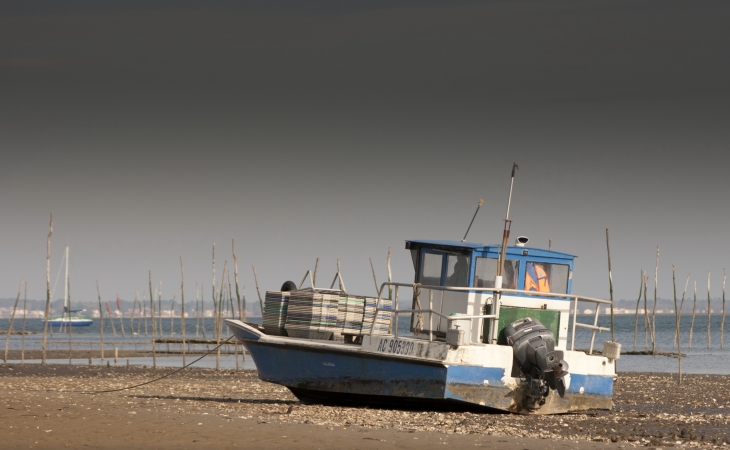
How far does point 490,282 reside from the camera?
703 inches

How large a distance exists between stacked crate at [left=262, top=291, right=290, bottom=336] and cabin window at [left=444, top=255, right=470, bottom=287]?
3.67 m

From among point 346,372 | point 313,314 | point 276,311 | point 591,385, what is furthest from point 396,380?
point 276,311

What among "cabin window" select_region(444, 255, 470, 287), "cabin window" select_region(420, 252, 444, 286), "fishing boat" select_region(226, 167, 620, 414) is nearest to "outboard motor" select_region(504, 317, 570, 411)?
"fishing boat" select_region(226, 167, 620, 414)

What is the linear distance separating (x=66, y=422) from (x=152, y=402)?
459cm

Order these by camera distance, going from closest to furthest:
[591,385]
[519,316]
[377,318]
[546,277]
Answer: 1. [519,316]
2. [591,385]
3. [546,277]
4. [377,318]

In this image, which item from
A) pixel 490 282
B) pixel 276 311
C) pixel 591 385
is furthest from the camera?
pixel 276 311

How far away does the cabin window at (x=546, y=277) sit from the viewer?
1803cm

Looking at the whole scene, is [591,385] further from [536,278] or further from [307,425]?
[307,425]

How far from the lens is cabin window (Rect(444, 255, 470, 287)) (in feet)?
58.7

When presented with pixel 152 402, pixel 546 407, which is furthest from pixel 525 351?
pixel 152 402

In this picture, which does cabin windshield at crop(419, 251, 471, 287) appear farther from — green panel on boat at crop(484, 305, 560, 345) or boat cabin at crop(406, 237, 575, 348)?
green panel on boat at crop(484, 305, 560, 345)

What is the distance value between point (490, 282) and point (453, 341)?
1.90m

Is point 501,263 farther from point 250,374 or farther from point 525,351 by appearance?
point 250,374

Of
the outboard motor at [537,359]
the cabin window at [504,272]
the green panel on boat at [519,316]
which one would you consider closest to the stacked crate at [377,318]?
Answer: the cabin window at [504,272]
